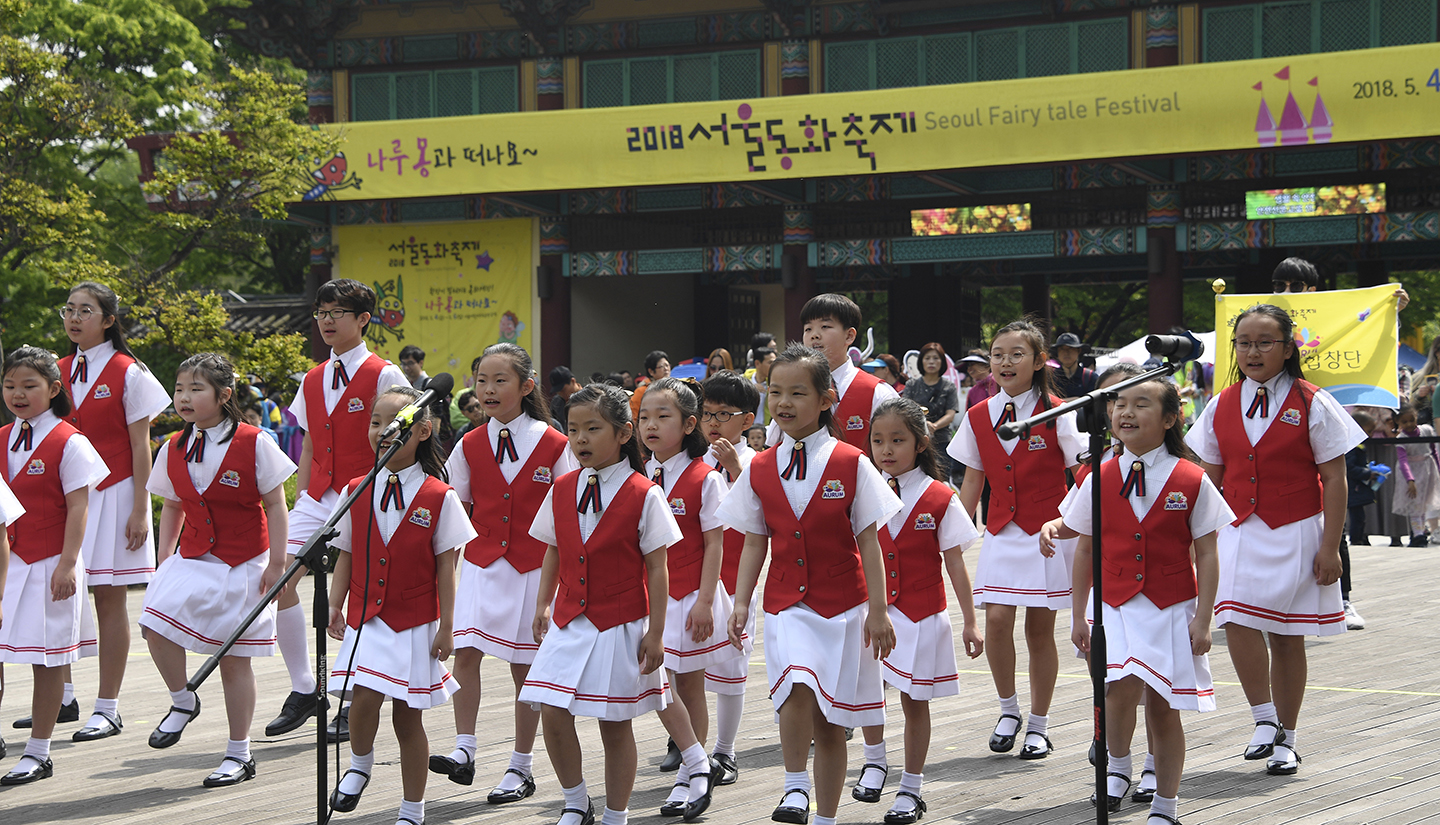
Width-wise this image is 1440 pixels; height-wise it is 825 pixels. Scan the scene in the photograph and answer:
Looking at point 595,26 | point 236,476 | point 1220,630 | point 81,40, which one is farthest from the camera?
point 81,40

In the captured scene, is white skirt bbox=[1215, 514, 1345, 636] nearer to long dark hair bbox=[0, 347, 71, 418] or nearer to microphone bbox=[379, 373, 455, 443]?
microphone bbox=[379, 373, 455, 443]

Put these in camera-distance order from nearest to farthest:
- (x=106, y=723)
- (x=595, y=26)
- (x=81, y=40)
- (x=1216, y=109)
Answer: (x=106, y=723), (x=1216, y=109), (x=595, y=26), (x=81, y=40)

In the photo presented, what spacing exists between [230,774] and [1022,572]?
3162 mm

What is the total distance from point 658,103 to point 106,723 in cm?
1652

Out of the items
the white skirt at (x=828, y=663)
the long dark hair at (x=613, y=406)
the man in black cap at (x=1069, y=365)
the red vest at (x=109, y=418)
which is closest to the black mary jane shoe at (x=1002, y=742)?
the white skirt at (x=828, y=663)

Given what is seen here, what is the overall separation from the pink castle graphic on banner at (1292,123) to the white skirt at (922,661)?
548 inches

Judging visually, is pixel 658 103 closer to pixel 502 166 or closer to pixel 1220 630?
pixel 502 166

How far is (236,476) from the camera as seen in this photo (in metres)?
6.01

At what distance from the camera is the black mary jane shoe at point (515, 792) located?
210 inches

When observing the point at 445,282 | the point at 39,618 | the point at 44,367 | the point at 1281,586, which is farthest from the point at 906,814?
the point at 445,282

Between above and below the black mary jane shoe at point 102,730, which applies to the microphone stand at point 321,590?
above

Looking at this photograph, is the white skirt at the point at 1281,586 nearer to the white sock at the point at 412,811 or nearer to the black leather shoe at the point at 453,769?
the black leather shoe at the point at 453,769

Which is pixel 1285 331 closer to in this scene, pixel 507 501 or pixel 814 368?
pixel 814 368

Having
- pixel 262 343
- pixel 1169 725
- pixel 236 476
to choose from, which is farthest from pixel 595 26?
pixel 1169 725
